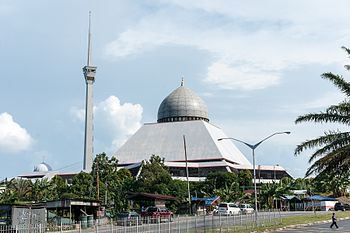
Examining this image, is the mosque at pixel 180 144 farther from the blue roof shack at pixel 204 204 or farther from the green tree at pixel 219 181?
the blue roof shack at pixel 204 204

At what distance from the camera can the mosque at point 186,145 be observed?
124 metres

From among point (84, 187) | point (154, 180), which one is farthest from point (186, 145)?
point (84, 187)

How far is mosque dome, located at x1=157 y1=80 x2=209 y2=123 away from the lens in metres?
143

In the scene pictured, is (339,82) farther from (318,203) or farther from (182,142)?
(182,142)

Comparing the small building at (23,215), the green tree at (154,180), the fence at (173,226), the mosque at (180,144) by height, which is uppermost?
the mosque at (180,144)

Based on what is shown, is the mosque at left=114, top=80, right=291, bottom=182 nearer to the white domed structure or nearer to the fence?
the white domed structure

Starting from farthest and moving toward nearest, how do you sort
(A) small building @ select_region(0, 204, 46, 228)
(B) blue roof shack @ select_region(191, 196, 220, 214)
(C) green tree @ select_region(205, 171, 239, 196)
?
(C) green tree @ select_region(205, 171, 239, 196) < (B) blue roof shack @ select_region(191, 196, 220, 214) < (A) small building @ select_region(0, 204, 46, 228)

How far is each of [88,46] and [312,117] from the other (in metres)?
104

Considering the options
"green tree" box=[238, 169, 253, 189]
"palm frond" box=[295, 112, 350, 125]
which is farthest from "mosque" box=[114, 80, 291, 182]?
"palm frond" box=[295, 112, 350, 125]

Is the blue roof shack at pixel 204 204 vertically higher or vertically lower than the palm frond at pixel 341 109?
lower

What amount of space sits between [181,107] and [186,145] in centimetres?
1265

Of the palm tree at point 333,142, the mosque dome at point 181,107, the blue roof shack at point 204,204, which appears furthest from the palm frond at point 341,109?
the mosque dome at point 181,107

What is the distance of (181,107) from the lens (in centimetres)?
14275

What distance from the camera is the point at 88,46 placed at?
12306 centimetres
